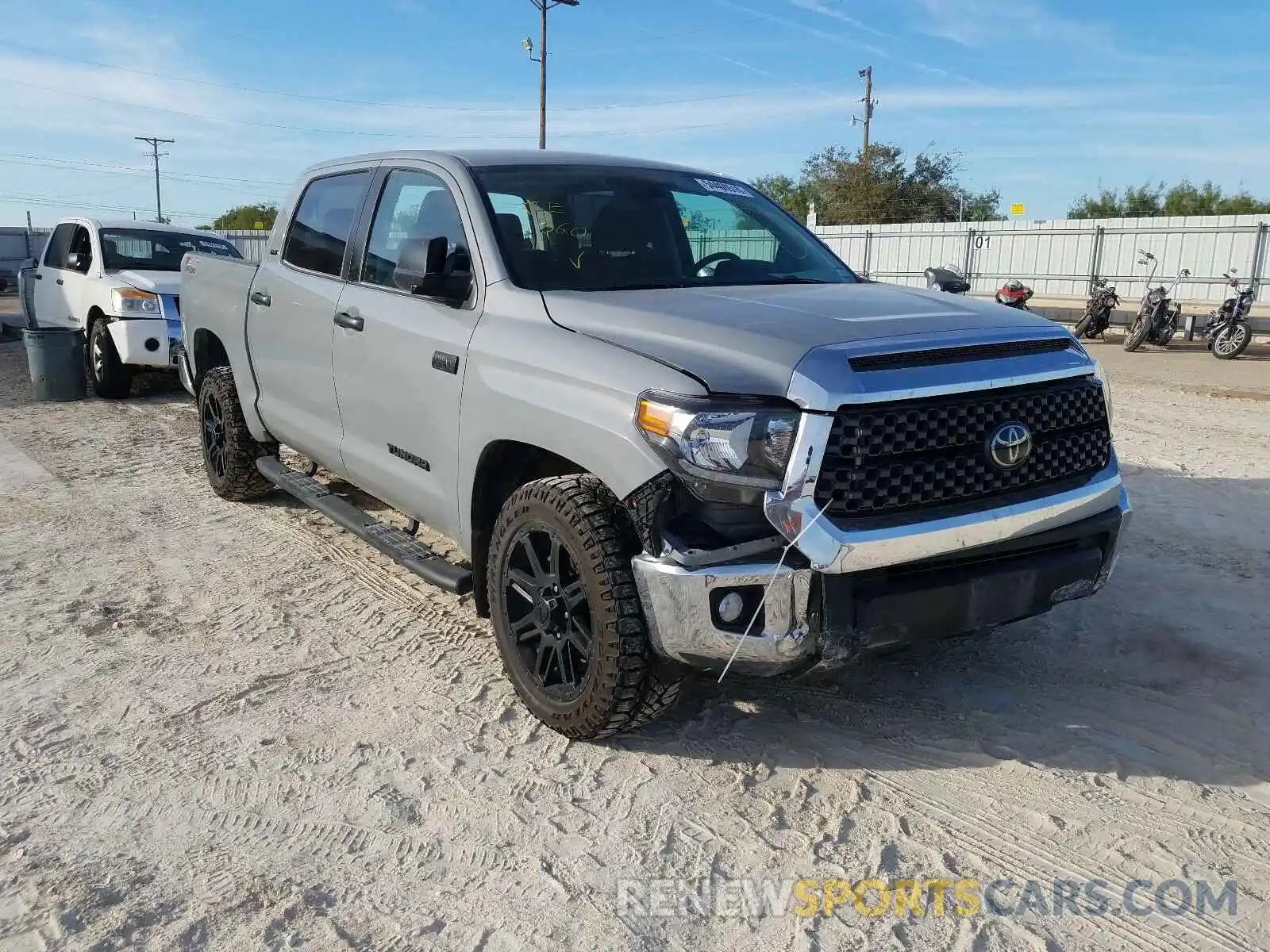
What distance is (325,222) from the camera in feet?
16.2

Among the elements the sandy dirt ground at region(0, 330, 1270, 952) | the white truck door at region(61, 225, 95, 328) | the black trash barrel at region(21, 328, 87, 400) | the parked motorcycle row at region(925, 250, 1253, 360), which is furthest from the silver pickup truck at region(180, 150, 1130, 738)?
the parked motorcycle row at region(925, 250, 1253, 360)

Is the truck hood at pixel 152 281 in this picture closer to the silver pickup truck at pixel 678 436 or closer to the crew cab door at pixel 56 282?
the crew cab door at pixel 56 282

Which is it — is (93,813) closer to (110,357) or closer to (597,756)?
(597,756)

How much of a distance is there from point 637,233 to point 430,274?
37.4 inches

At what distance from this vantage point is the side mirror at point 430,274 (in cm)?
354

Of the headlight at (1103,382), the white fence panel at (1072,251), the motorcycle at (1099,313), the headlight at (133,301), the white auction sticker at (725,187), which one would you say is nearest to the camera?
the headlight at (1103,382)

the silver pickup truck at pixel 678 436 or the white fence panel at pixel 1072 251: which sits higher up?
the white fence panel at pixel 1072 251

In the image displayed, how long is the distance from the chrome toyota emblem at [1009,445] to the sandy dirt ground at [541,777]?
98 cm

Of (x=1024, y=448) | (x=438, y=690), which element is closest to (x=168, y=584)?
(x=438, y=690)

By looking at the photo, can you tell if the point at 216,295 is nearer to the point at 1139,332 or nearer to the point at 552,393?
Result: the point at 552,393

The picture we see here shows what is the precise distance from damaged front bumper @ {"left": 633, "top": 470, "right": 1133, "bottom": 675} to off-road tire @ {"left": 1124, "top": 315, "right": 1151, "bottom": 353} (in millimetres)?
14001

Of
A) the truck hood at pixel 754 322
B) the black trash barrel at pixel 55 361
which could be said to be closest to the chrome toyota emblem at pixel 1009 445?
the truck hood at pixel 754 322

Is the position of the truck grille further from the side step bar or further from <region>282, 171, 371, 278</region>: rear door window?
<region>282, 171, 371, 278</region>: rear door window

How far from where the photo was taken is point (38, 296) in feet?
39.1
